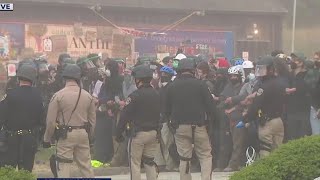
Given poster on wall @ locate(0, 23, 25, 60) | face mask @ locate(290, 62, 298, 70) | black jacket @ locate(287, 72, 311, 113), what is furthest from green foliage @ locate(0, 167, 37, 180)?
poster on wall @ locate(0, 23, 25, 60)

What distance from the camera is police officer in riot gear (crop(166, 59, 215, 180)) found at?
10547 millimetres

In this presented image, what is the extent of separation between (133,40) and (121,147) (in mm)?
11251

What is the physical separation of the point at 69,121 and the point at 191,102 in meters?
1.77

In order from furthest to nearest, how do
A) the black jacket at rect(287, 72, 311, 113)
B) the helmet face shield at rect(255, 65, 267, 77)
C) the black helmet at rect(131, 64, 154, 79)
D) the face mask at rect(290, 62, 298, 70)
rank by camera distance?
the face mask at rect(290, 62, 298, 70)
the black jacket at rect(287, 72, 311, 113)
the helmet face shield at rect(255, 65, 267, 77)
the black helmet at rect(131, 64, 154, 79)

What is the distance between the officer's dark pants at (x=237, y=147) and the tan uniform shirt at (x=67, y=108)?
162 inches

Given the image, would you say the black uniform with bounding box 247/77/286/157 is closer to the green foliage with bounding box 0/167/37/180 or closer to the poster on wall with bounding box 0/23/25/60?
the green foliage with bounding box 0/167/37/180

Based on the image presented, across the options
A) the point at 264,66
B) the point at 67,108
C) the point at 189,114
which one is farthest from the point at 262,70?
the point at 67,108

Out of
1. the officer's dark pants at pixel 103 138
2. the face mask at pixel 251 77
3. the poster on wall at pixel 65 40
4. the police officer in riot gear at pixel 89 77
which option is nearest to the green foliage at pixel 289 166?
the face mask at pixel 251 77

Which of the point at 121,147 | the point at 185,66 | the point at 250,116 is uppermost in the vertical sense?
the point at 185,66

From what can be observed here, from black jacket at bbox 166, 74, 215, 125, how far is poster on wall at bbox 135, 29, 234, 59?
13.5m

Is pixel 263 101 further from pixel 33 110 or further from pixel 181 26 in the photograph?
pixel 181 26

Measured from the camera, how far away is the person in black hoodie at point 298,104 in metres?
13.0

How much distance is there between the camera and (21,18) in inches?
920

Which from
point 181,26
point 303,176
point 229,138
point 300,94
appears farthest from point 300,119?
point 181,26
